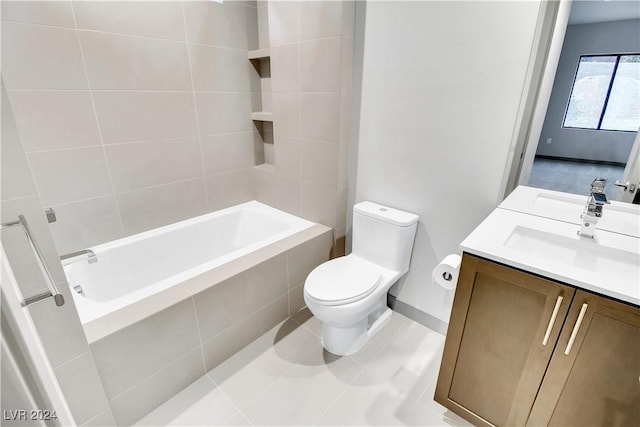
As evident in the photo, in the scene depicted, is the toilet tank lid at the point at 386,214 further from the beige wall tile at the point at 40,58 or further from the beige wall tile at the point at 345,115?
the beige wall tile at the point at 40,58

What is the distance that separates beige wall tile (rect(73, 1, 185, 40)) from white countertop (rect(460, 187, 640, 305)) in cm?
205

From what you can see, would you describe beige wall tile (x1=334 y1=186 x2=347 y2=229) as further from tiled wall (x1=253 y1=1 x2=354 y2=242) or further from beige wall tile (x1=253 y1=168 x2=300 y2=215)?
beige wall tile (x1=253 y1=168 x2=300 y2=215)

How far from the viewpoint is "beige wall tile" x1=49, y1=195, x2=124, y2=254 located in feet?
5.74

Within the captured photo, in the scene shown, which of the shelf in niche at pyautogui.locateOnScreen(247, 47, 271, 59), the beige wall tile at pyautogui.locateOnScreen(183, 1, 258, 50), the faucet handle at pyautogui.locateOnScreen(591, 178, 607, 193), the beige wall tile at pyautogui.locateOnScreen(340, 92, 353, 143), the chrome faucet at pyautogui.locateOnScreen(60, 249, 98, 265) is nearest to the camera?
the faucet handle at pyautogui.locateOnScreen(591, 178, 607, 193)

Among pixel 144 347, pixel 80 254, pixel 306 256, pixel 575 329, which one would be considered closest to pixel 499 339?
pixel 575 329

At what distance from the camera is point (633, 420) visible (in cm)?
94

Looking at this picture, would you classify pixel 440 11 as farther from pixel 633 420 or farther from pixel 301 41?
pixel 633 420

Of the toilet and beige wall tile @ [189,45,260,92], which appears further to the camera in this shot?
beige wall tile @ [189,45,260,92]

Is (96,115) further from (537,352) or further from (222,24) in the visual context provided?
(537,352)

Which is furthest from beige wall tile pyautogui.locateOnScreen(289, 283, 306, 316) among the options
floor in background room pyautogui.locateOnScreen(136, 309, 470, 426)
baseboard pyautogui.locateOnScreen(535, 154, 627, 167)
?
baseboard pyautogui.locateOnScreen(535, 154, 627, 167)

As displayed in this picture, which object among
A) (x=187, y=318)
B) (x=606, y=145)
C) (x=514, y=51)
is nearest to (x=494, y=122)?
(x=514, y=51)

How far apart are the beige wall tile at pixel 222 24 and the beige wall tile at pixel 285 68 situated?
32cm

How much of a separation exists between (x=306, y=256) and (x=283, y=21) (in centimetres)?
152

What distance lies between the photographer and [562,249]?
4.16ft
